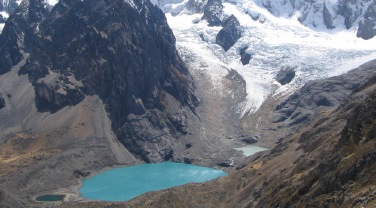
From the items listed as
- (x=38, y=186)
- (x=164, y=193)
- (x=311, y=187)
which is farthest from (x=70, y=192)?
(x=311, y=187)

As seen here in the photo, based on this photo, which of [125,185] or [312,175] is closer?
[312,175]

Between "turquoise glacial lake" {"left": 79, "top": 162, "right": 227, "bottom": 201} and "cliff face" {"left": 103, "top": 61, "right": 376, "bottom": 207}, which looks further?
"turquoise glacial lake" {"left": 79, "top": 162, "right": 227, "bottom": 201}

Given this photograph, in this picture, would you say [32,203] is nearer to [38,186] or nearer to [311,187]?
[38,186]

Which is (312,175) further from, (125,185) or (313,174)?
(125,185)

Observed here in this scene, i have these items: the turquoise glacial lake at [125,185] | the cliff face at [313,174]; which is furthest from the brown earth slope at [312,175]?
the turquoise glacial lake at [125,185]

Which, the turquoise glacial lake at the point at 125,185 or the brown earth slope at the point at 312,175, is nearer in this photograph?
the brown earth slope at the point at 312,175

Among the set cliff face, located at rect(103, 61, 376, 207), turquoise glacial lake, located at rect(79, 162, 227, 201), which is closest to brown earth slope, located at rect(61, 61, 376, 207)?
cliff face, located at rect(103, 61, 376, 207)

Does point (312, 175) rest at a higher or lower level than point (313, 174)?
lower

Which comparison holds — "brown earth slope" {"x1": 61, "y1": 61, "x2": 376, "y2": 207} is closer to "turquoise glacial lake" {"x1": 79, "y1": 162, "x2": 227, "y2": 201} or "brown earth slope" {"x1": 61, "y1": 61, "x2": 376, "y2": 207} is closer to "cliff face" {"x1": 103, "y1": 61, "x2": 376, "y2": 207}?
"cliff face" {"x1": 103, "y1": 61, "x2": 376, "y2": 207}

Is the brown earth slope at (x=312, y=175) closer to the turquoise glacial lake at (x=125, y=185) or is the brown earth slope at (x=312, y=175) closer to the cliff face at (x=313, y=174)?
the cliff face at (x=313, y=174)

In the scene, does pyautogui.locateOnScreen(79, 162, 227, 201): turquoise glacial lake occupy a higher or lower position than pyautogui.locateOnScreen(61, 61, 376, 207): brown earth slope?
lower

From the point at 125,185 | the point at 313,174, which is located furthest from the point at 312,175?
the point at 125,185
